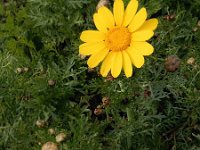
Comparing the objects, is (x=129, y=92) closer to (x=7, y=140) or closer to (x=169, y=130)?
(x=169, y=130)

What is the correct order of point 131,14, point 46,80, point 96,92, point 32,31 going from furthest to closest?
point 32,31 < point 96,92 < point 46,80 < point 131,14

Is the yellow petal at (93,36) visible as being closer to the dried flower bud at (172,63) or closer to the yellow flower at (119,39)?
the yellow flower at (119,39)

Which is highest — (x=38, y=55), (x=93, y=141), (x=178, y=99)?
(x=38, y=55)

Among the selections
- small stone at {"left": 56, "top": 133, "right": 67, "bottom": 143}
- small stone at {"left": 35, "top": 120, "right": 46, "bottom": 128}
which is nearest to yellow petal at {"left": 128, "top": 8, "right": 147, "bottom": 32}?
small stone at {"left": 56, "top": 133, "right": 67, "bottom": 143}

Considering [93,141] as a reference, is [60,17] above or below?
above

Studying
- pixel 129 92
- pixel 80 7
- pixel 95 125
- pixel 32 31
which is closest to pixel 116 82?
pixel 129 92

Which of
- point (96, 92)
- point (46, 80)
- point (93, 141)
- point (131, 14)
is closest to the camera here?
point (131, 14)

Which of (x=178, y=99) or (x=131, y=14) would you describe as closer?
(x=131, y=14)
